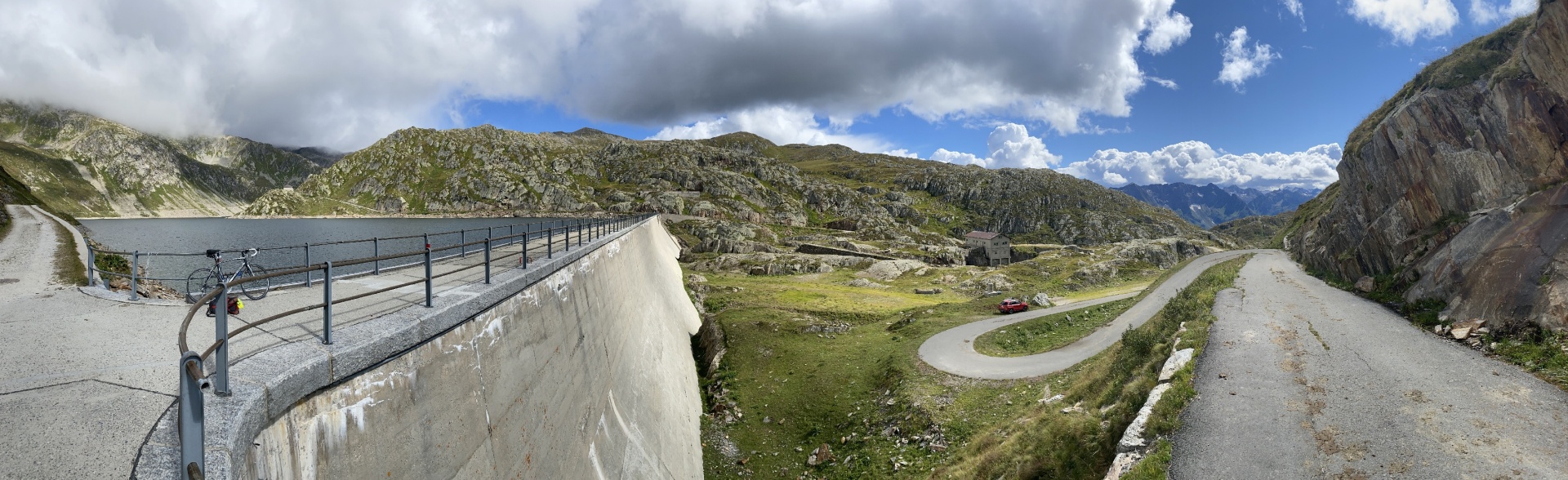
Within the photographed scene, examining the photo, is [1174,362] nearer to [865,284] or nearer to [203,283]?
[203,283]

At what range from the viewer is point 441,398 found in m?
8.41

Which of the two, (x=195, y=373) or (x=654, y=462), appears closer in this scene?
(x=195, y=373)

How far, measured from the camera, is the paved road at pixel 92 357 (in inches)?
177

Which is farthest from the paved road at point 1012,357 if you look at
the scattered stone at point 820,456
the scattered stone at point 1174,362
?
the scattered stone at point 1174,362

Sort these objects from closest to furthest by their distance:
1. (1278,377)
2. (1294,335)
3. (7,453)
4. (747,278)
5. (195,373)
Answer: (195,373)
(7,453)
(1278,377)
(1294,335)
(747,278)

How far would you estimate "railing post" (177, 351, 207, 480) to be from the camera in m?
3.82

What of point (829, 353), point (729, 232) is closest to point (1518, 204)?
point (829, 353)

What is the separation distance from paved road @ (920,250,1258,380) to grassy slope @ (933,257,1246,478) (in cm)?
208

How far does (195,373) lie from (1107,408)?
16464mm

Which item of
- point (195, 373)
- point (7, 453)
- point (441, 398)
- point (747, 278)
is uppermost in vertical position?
point (195, 373)

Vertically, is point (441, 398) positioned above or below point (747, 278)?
above

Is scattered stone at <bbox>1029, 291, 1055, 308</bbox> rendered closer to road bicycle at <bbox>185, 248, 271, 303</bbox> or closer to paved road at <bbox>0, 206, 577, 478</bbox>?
paved road at <bbox>0, 206, 577, 478</bbox>

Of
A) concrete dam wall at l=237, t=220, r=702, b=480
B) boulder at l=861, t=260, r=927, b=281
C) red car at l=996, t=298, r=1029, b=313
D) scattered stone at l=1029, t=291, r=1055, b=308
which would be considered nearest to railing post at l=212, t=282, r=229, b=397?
concrete dam wall at l=237, t=220, r=702, b=480

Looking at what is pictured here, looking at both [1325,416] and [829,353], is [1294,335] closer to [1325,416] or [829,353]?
[1325,416]
